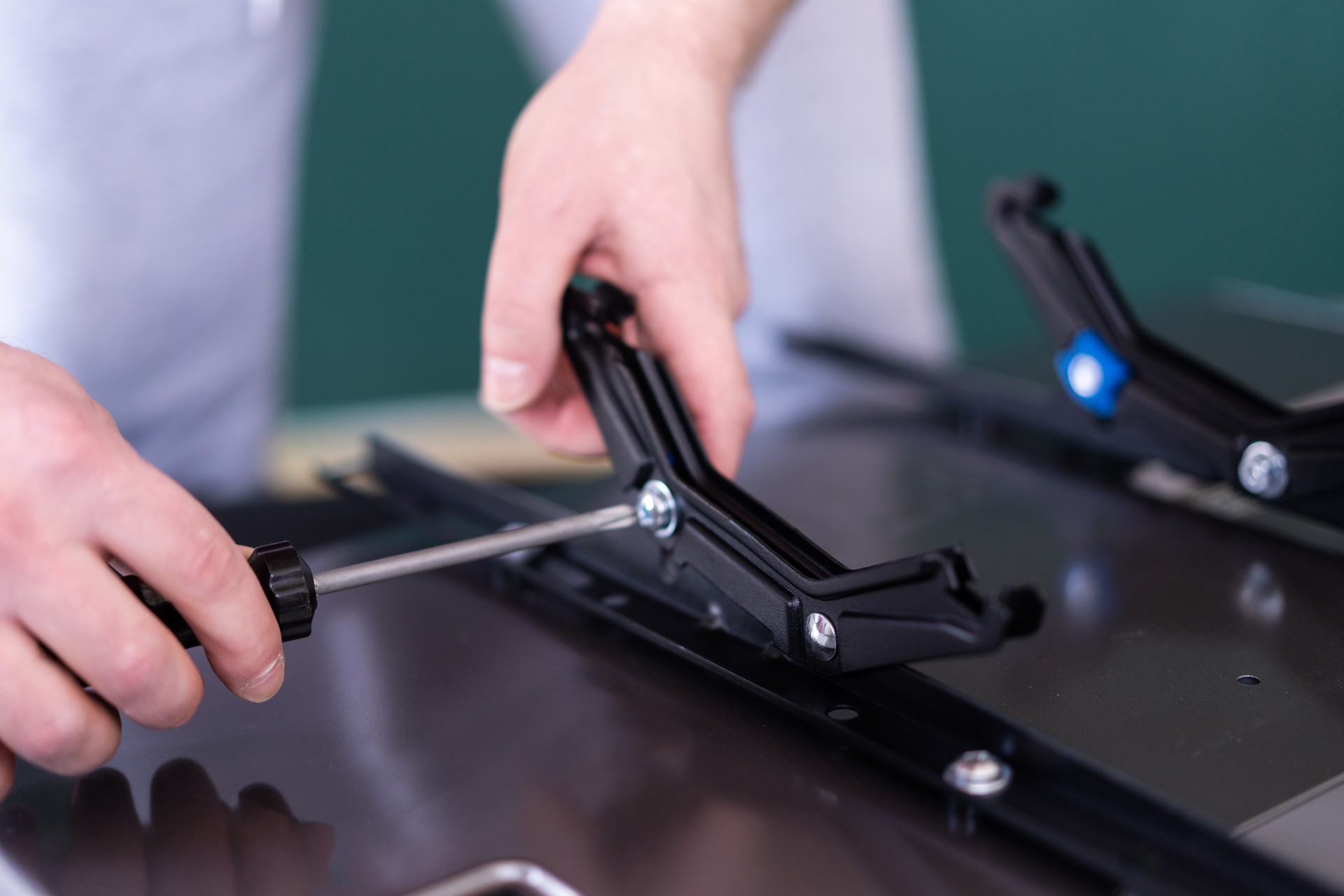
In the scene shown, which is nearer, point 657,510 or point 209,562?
point 209,562

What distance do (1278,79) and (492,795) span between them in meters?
2.38

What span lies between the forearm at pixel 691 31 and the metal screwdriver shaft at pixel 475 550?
309 millimetres

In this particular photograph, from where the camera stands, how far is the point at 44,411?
1.40 ft

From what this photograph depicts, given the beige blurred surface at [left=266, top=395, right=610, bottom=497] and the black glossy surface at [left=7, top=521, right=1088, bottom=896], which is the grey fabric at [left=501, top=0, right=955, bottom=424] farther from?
the beige blurred surface at [left=266, top=395, right=610, bottom=497]

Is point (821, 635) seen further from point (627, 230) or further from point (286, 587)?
point (627, 230)

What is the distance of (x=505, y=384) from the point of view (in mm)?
735

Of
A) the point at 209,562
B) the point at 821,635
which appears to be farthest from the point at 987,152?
the point at 209,562

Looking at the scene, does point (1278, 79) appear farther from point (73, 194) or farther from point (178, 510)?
point (178, 510)

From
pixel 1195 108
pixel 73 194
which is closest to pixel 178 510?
pixel 73 194

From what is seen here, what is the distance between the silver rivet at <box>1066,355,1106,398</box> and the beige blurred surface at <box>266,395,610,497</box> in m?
1.33

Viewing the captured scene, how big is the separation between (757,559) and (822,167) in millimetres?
641

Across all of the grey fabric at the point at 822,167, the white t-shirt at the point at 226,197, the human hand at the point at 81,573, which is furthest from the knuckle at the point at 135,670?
the grey fabric at the point at 822,167

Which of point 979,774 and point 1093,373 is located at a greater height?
point 1093,373

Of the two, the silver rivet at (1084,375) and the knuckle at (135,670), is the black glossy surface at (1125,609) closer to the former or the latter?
the silver rivet at (1084,375)
